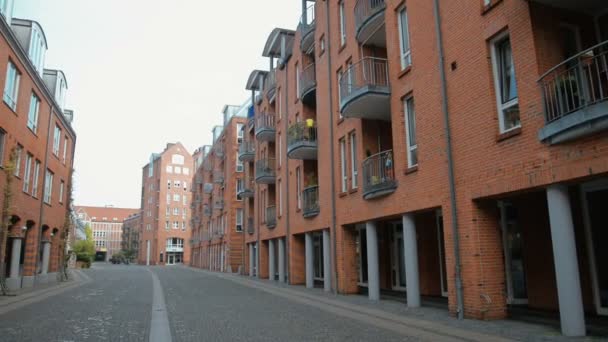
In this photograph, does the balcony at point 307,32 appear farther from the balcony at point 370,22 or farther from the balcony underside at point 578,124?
the balcony underside at point 578,124

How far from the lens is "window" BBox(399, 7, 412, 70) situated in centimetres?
1261

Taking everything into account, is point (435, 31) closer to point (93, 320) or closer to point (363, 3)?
point (363, 3)

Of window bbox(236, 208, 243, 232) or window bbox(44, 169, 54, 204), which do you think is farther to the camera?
window bbox(236, 208, 243, 232)

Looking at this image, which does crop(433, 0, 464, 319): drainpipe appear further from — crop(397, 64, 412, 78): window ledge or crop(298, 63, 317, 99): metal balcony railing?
crop(298, 63, 317, 99): metal balcony railing

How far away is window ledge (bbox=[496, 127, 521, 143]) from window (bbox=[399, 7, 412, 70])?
14.4 feet

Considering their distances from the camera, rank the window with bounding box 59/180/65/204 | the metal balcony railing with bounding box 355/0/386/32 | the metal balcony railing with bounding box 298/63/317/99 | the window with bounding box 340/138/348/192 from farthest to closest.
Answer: the window with bounding box 59/180/65/204 < the metal balcony railing with bounding box 298/63/317/99 < the window with bounding box 340/138/348/192 < the metal balcony railing with bounding box 355/0/386/32


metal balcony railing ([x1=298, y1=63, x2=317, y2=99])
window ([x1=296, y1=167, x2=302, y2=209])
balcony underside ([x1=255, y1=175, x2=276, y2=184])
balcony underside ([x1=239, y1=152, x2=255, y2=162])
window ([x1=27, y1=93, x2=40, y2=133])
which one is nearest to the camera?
metal balcony railing ([x1=298, y1=63, x2=317, y2=99])

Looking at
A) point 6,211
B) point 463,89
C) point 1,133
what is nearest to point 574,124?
point 463,89

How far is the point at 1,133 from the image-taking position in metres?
17.4

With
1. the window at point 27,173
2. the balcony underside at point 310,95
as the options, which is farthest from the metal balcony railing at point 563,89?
the window at point 27,173

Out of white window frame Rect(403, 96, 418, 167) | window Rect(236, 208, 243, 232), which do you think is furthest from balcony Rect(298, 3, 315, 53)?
window Rect(236, 208, 243, 232)

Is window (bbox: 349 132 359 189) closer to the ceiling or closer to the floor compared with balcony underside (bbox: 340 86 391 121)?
closer to the floor

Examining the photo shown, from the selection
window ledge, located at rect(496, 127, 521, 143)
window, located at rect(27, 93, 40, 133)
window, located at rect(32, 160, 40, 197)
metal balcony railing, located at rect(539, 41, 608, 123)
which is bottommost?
window ledge, located at rect(496, 127, 521, 143)

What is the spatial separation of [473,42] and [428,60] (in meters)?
1.64
